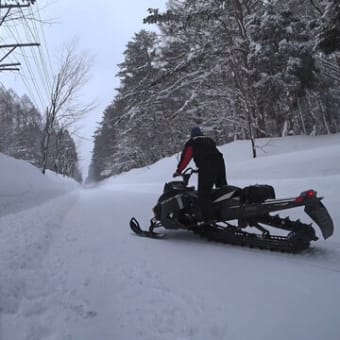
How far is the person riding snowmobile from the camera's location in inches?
164

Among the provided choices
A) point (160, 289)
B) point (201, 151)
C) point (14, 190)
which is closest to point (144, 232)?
point (201, 151)

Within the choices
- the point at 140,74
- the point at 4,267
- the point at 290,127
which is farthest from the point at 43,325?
the point at 140,74

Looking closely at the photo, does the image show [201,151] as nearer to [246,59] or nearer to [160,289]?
[160,289]

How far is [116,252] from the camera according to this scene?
3.92 metres

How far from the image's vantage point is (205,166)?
13.9ft

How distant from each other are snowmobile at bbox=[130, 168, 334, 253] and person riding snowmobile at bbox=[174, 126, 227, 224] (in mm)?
109

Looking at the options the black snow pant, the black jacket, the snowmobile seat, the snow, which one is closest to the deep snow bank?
the snow

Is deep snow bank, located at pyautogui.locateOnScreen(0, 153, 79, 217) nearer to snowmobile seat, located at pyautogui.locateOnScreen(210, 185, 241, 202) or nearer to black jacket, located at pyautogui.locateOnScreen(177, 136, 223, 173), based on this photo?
black jacket, located at pyautogui.locateOnScreen(177, 136, 223, 173)

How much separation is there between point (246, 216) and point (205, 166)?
94 cm

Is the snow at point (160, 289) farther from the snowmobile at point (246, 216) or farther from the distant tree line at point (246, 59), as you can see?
the distant tree line at point (246, 59)

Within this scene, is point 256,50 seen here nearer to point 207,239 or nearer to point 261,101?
point 261,101

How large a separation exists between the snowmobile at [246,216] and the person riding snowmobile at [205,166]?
11cm

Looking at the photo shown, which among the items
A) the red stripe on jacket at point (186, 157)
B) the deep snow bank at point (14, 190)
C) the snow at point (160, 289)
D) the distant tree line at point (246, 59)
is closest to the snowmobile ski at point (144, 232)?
the snow at point (160, 289)

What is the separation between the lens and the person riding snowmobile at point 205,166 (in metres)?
4.16
